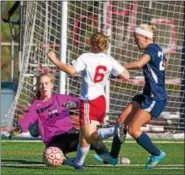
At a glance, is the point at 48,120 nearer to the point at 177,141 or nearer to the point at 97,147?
Answer: the point at 97,147

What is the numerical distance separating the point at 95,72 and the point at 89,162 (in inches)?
55.6

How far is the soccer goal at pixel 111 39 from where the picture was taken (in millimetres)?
14836

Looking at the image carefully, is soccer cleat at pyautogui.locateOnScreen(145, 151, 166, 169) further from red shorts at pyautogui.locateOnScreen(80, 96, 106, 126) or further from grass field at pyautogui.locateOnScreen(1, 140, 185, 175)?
red shorts at pyautogui.locateOnScreen(80, 96, 106, 126)

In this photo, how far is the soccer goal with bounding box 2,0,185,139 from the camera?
584 inches

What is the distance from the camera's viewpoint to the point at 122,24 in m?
15.6

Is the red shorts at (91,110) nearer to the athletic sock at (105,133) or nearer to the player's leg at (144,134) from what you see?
the athletic sock at (105,133)

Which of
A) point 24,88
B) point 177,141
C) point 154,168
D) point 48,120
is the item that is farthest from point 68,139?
point 24,88

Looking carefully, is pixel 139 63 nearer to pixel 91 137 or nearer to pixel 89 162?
pixel 91 137

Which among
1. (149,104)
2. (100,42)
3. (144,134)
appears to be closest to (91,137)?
(144,134)

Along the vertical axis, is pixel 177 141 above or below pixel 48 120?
below

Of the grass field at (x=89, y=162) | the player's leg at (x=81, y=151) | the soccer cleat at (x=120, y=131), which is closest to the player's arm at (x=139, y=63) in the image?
the soccer cleat at (x=120, y=131)

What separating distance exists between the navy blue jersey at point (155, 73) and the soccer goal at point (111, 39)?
3989 millimetres

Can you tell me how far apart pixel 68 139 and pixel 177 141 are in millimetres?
3869

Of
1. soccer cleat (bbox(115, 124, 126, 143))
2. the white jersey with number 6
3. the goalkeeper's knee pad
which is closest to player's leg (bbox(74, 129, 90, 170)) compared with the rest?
soccer cleat (bbox(115, 124, 126, 143))
